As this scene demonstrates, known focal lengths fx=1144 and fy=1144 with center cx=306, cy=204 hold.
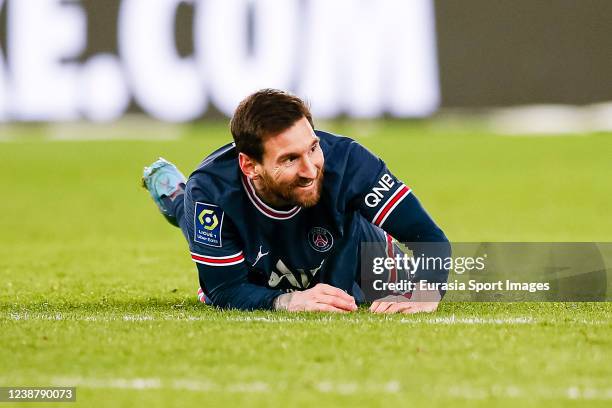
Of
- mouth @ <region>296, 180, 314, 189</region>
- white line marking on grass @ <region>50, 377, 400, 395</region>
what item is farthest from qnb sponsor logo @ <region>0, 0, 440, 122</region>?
white line marking on grass @ <region>50, 377, 400, 395</region>

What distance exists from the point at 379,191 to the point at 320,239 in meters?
0.36

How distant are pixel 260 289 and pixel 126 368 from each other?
4.01 feet

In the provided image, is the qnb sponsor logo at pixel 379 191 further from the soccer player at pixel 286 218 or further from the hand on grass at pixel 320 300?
the hand on grass at pixel 320 300

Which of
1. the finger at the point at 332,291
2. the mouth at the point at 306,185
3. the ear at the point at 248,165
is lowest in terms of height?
the finger at the point at 332,291

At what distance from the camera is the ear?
467 cm

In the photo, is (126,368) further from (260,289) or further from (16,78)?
(16,78)

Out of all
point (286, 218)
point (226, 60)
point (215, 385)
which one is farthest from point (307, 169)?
point (226, 60)

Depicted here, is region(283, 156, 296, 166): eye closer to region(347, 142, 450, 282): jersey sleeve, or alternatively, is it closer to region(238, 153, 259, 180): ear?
region(238, 153, 259, 180): ear

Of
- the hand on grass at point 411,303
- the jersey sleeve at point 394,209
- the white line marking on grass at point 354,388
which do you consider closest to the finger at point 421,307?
the hand on grass at point 411,303

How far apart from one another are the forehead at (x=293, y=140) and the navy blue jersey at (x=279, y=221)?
0.29 meters

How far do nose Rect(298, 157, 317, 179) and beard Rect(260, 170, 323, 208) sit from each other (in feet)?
0.10

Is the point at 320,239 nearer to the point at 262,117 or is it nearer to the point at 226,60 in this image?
the point at 262,117

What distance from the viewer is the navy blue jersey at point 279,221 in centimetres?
479

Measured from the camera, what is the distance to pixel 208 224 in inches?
189
